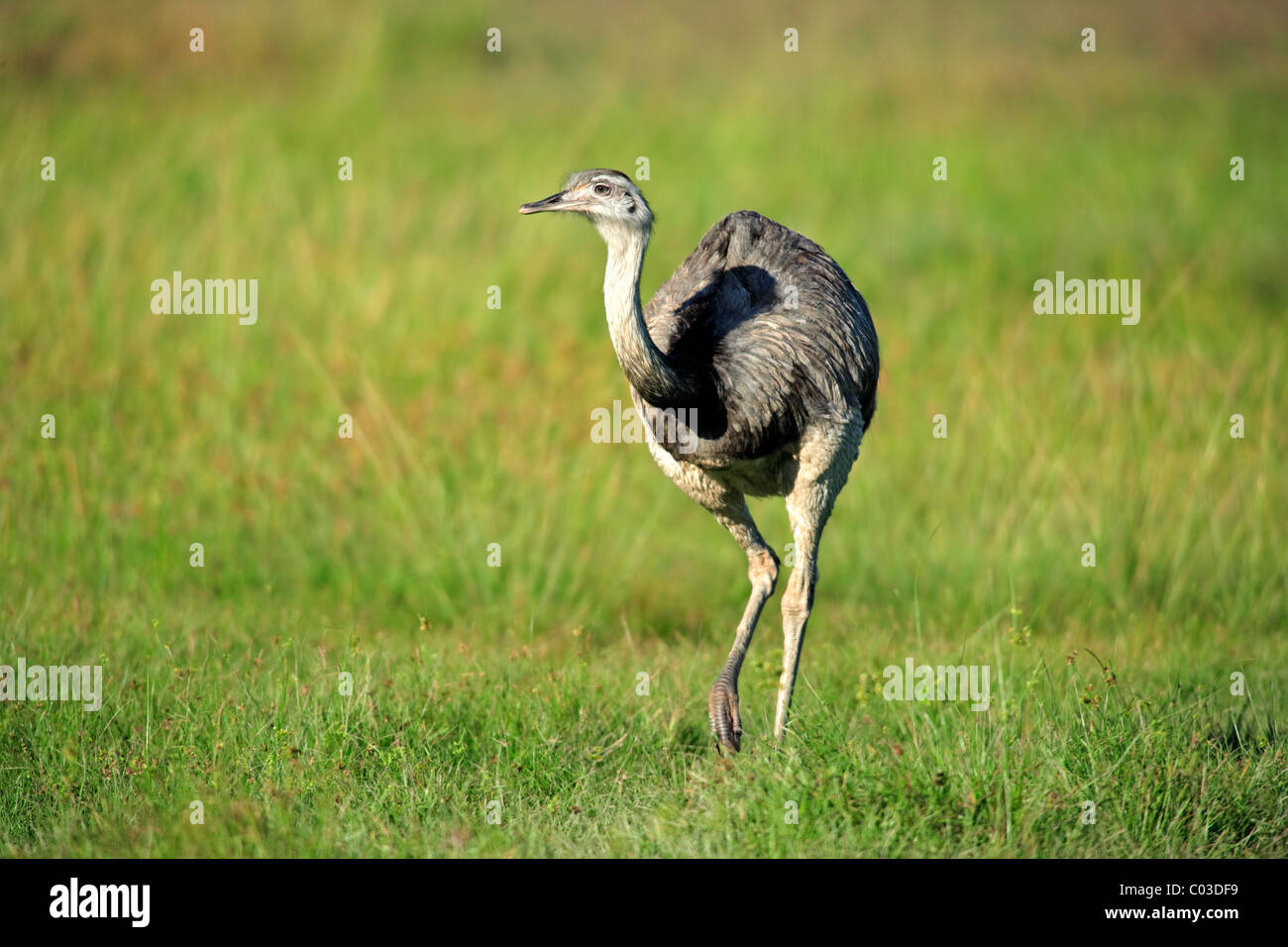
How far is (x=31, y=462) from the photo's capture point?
9070mm

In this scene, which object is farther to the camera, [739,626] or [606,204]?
[739,626]

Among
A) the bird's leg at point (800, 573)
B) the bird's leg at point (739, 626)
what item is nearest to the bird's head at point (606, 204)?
the bird's leg at point (800, 573)

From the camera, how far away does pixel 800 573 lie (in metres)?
6.32

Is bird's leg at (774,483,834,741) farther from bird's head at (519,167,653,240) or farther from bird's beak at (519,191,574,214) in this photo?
bird's beak at (519,191,574,214)

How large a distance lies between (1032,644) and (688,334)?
2.52 meters

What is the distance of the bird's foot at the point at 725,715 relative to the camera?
6.11m

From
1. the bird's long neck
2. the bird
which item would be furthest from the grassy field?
the bird's long neck

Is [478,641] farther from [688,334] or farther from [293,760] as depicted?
[688,334]

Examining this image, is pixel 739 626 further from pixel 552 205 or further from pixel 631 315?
pixel 552 205

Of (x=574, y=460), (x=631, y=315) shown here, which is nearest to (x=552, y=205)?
(x=631, y=315)

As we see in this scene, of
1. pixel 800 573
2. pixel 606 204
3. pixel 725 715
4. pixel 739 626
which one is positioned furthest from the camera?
pixel 739 626

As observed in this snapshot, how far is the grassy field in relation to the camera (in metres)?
5.81

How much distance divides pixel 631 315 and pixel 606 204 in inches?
15.7

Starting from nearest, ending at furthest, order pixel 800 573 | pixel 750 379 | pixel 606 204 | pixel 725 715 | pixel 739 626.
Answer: pixel 606 204 → pixel 750 379 → pixel 725 715 → pixel 800 573 → pixel 739 626
